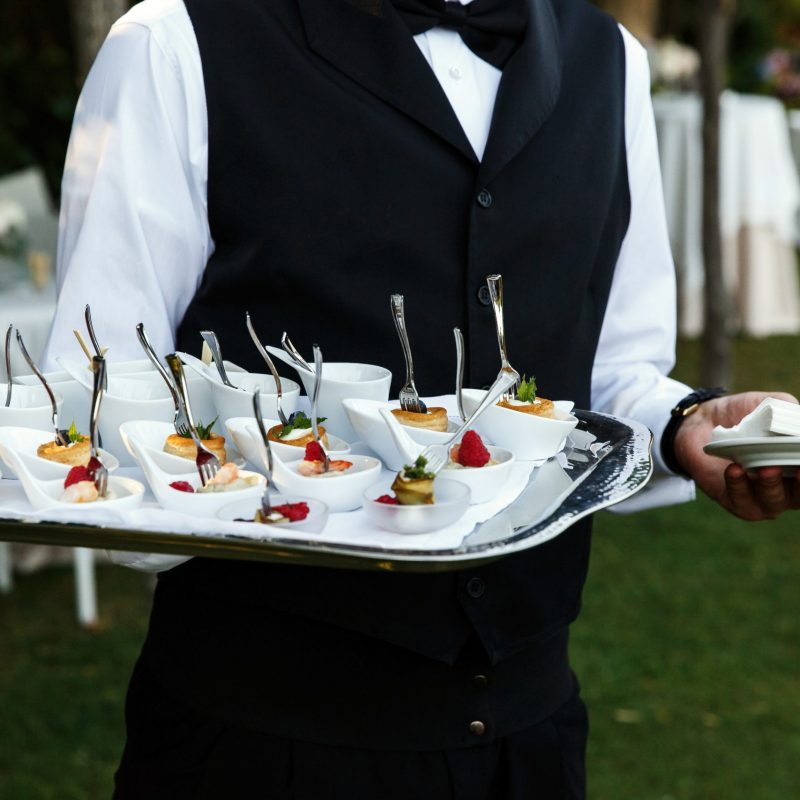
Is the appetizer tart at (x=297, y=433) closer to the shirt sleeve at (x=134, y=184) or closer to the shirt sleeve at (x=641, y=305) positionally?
the shirt sleeve at (x=134, y=184)

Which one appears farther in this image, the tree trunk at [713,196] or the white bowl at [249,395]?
the tree trunk at [713,196]

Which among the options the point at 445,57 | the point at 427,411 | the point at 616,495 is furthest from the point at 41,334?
the point at 616,495

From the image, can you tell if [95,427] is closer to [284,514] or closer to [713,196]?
[284,514]

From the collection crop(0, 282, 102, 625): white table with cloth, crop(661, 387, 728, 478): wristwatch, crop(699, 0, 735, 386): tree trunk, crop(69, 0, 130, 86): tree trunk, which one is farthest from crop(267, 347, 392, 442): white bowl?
crop(699, 0, 735, 386): tree trunk

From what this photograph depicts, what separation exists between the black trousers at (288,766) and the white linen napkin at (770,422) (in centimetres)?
51

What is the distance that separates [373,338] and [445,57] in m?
0.41

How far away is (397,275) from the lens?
151 cm

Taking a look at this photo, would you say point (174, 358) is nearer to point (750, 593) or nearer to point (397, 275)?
point (397, 275)

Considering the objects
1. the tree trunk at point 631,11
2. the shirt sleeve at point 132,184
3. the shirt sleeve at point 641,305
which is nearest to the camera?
the shirt sleeve at point 132,184

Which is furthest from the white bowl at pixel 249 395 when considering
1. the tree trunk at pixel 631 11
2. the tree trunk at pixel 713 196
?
the tree trunk at pixel 631 11

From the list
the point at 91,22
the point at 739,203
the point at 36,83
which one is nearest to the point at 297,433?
the point at 91,22

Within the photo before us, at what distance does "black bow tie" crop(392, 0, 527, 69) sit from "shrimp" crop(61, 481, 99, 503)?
0.79 meters

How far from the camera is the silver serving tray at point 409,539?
1.03m

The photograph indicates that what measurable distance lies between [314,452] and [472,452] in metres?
0.16
